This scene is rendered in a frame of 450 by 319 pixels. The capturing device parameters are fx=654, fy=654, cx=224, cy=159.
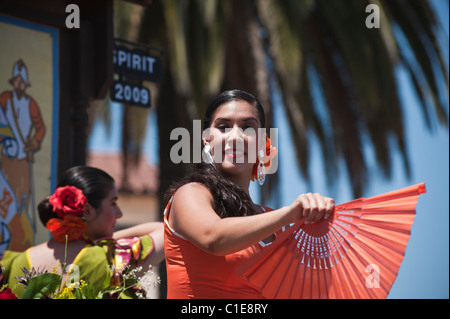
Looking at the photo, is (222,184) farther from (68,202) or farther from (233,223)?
(68,202)

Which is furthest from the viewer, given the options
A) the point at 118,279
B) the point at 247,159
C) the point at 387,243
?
the point at 118,279

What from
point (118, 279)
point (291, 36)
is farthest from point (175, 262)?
point (291, 36)

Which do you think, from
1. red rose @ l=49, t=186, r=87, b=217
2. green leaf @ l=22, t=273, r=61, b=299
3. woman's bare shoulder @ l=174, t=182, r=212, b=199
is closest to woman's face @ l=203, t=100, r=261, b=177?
woman's bare shoulder @ l=174, t=182, r=212, b=199

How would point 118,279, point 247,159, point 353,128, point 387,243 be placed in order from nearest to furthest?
1. point 387,243
2. point 247,159
3. point 118,279
4. point 353,128

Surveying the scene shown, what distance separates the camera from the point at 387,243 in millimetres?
2033

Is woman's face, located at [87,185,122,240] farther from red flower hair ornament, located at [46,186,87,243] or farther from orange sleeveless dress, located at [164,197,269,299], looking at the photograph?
orange sleeveless dress, located at [164,197,269,299]

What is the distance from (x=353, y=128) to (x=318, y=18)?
5.51 feet

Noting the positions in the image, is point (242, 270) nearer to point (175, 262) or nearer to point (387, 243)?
point (175, 262)

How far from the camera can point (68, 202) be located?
333cm

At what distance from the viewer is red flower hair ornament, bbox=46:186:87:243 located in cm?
331

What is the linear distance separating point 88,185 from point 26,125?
1.16 m

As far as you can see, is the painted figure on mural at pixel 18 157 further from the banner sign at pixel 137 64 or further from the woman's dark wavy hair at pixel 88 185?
the woman's dark wavy hair at pixel 88 185

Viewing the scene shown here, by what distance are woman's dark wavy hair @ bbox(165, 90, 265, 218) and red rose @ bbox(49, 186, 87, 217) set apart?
95 centimetres

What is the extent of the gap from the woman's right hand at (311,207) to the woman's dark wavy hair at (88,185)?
69.6 inches
